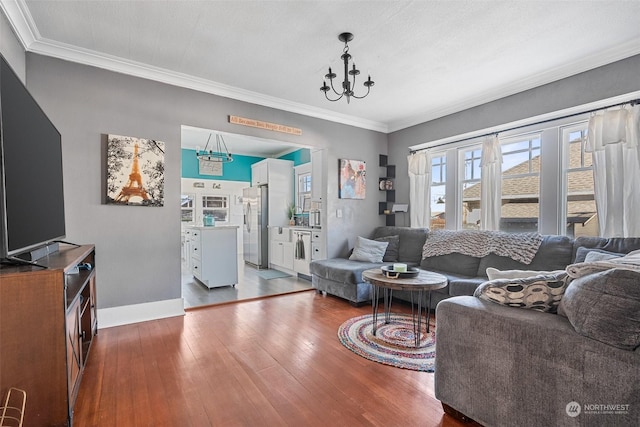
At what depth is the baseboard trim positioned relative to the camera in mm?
3051

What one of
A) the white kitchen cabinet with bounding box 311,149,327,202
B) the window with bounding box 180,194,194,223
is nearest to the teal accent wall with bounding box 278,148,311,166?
the white kitchen cabinet with bounding box 311,149,327,202

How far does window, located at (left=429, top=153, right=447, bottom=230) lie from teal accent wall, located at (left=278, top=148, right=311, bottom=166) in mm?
2509

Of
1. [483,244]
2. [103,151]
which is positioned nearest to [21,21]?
[103,151]

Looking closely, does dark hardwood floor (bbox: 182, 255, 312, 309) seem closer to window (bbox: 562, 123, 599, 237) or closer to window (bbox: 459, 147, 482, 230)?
window (bbox: 459, 147, 482, 230)

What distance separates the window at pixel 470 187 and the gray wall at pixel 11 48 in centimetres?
490

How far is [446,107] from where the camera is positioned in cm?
434

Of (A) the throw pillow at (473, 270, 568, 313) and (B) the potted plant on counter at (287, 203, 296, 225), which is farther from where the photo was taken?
(B) the potted plant on counter at (287, 203, 296, 225)

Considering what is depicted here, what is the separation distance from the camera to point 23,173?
1.64 meters

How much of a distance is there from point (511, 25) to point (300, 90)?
2.22m

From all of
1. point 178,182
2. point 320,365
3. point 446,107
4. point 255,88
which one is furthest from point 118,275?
point 446,107

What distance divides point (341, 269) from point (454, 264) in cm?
139

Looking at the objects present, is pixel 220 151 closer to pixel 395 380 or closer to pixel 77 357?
pixel 77 357

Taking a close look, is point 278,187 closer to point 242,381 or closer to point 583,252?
point 242,381

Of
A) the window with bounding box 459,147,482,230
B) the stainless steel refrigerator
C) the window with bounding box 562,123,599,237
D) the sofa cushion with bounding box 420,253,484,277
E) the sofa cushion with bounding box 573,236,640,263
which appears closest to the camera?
the sofa cushion with bounding box 573,236,640,263
